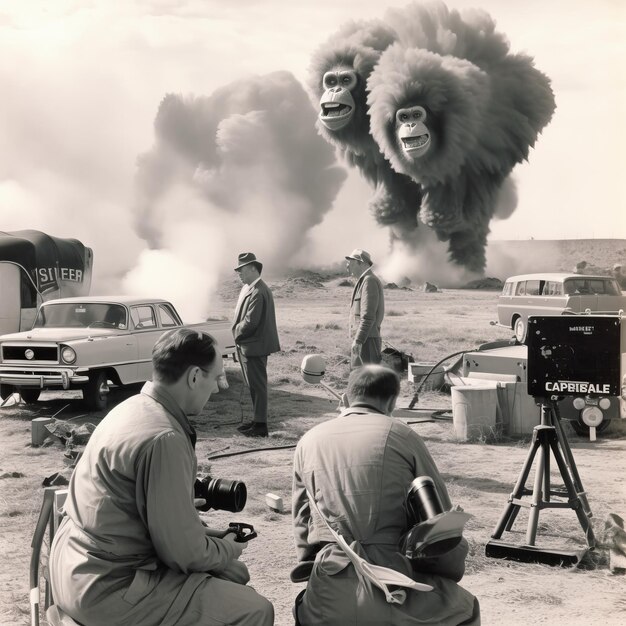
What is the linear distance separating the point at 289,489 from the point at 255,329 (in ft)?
5.97

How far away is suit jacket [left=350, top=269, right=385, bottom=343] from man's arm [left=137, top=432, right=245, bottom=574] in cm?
463

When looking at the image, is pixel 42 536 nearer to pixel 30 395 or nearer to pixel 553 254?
pixel 30 395

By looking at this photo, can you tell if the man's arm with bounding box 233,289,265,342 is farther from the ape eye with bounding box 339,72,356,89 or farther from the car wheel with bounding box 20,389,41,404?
the ape eye with bounding box 339,72,356,89

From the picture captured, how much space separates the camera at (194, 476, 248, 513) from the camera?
96.3 inches

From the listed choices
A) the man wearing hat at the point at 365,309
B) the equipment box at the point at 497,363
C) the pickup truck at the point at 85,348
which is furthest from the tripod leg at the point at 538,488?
the pickup truck at the point at 85,348

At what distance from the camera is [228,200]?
29453mm

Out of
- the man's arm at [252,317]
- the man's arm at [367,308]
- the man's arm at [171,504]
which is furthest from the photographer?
the man's arm at [252,317]

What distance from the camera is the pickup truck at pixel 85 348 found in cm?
841

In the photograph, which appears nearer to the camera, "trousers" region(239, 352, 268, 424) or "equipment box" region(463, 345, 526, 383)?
"trousers" region(239, 352, 268, 424)

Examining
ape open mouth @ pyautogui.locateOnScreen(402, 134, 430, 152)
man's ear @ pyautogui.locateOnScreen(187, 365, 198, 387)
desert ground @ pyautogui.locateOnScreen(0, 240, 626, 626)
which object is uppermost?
ape open mouth @ pyautogui.locateOnScreen(402, 134, 430, 152)

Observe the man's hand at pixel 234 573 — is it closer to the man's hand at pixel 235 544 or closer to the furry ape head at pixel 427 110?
the man's hand at pixel 235 544

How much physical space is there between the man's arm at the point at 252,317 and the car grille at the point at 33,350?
7.95 ft

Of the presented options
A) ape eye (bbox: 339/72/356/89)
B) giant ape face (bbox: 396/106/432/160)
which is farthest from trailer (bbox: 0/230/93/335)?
giant ape face (bbox: 396/106/432/160)

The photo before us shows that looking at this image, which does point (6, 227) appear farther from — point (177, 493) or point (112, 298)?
point (177, 493)
